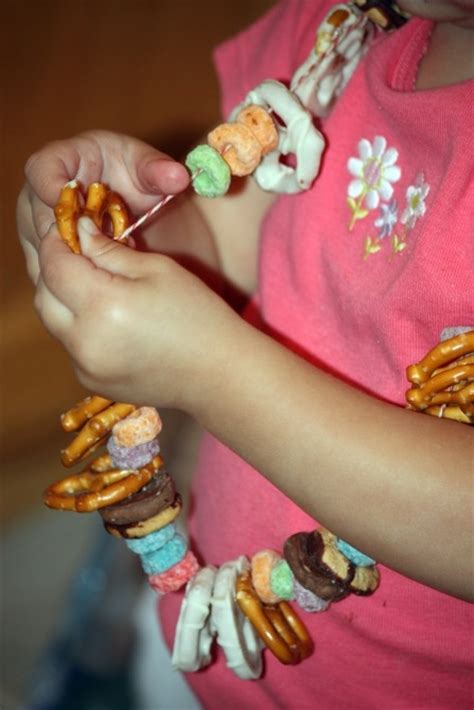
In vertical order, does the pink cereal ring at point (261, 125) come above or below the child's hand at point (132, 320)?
above

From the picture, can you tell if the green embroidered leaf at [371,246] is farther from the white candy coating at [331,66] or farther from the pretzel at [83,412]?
the pretzel at [83,412]

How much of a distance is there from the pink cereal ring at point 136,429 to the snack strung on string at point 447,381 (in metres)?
0.18

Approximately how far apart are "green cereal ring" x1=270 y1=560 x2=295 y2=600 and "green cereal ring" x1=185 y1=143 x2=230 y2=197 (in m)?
0.28

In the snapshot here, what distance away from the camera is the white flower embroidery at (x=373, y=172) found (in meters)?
0.65

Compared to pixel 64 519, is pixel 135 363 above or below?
above

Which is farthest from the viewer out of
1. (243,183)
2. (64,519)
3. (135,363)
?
(64,519)

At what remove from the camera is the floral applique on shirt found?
61 cm

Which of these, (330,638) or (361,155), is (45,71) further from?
(330,638)

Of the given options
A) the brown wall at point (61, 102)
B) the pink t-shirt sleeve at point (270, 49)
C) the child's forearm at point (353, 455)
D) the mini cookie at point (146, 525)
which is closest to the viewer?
the child's forearm at point (353, 455)

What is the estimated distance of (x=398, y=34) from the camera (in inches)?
26.6

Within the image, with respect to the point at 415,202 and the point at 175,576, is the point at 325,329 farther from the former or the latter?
the point at 175,576

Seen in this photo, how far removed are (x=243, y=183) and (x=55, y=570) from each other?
2.85 feet

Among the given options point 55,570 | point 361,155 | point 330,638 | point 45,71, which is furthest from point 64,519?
point 361,155

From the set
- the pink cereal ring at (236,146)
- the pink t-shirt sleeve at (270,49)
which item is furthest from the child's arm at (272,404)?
the pink t-shirt sleeve at (270,49)
